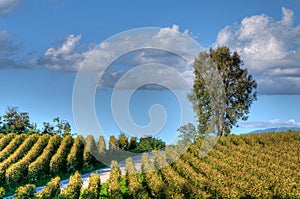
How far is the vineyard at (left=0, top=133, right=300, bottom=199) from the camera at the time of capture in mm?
17406

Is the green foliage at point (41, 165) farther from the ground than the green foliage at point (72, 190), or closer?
farther from the ground

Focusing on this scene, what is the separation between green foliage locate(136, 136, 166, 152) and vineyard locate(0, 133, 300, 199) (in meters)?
4.54

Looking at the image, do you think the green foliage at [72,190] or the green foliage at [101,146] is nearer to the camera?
the green foliage at [72,190]

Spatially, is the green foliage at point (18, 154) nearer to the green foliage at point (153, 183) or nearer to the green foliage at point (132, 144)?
the green foliage at point (132, 144)

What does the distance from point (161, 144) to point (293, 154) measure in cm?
1145

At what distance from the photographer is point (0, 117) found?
40812 mm

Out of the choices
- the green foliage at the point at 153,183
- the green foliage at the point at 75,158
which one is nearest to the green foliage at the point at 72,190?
the green foliage at the point at 153,183

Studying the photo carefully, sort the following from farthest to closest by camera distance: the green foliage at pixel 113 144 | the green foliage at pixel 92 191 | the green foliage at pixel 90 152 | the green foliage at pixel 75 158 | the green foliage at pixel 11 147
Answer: the green foliage at pixel 113 144
the green foliage at pixel 11 147
the green foliage at pixel 90 152
the green foliage at pixel 75 158
the green foliage at pixel 92 191

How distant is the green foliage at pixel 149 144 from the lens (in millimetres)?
34781

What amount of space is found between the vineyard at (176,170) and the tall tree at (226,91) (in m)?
6.62

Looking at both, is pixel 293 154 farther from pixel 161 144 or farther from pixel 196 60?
pixel 196 60

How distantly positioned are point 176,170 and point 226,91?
57.3 feet

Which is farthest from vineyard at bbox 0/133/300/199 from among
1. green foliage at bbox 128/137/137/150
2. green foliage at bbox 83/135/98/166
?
green foliage at bbox 128/137/137/150

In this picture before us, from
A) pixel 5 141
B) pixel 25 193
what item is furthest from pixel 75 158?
pixel 25 193
